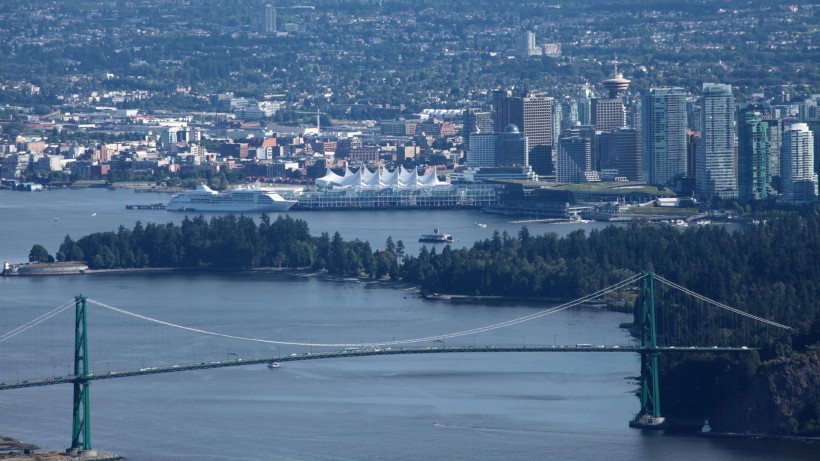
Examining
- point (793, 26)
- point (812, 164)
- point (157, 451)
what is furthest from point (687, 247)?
point (793, 26)

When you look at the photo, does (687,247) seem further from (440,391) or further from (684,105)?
(684,105)

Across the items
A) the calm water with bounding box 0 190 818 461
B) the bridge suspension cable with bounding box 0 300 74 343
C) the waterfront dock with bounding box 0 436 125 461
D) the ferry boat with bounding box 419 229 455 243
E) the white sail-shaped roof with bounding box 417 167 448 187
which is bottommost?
the waterfront dock with bounding box 0 436 125 461

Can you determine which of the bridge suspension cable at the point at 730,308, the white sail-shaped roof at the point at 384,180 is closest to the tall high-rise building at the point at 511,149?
the white sail-shaped roof at the point at 384,180

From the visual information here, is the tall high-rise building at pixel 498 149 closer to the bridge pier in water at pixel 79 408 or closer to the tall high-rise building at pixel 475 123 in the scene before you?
the tall high-rise building at pixel 475 123

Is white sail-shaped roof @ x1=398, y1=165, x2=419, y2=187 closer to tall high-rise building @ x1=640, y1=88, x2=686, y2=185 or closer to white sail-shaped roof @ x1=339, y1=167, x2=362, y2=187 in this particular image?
white sail-shaped roof @ x1=339, y1=167, x2=362, y2=187

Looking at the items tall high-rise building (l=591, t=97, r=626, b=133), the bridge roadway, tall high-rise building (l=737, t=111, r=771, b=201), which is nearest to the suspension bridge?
the bridge roadway

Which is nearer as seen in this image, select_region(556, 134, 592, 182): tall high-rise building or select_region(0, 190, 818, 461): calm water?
select_region(0, 190, 818, 461): calm water
